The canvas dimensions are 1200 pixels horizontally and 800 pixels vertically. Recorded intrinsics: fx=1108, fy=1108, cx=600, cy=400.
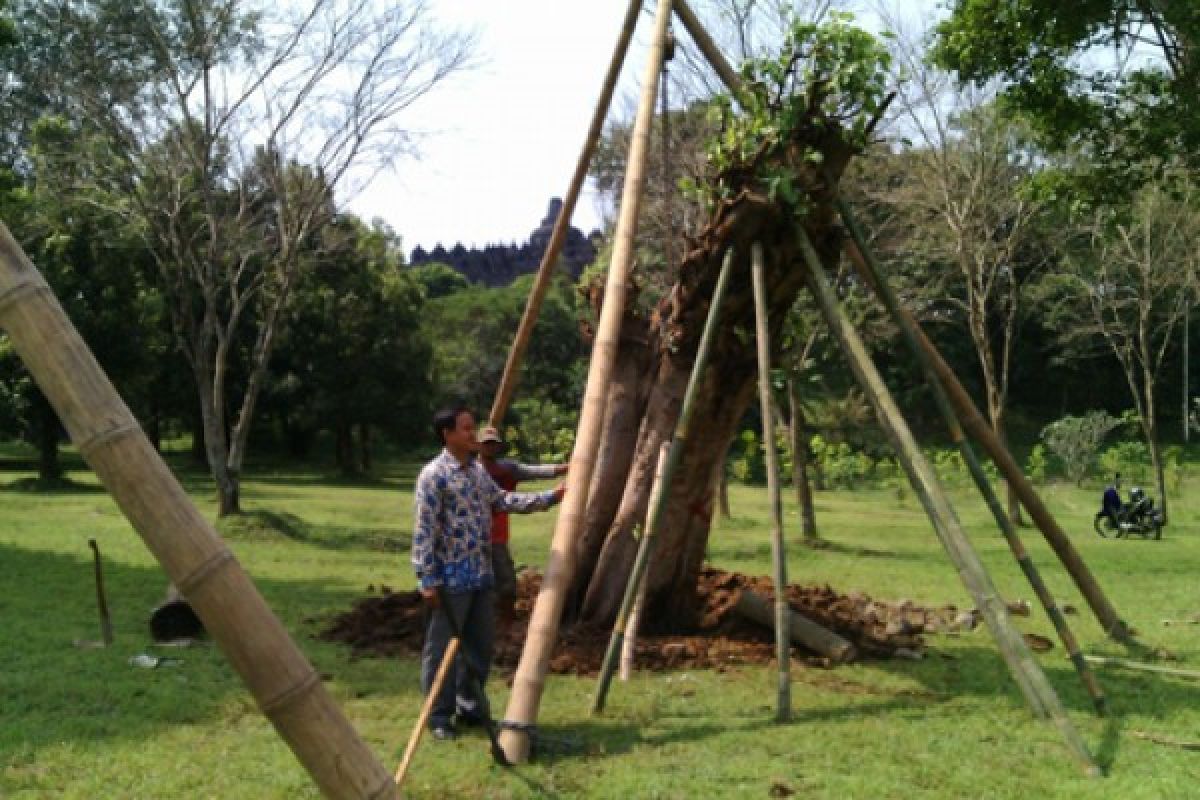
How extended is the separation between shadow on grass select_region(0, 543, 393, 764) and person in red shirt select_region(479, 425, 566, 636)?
1524 millimetres

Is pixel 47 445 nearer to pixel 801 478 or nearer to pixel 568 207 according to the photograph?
pixel 801 478

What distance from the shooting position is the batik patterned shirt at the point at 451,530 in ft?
20.1

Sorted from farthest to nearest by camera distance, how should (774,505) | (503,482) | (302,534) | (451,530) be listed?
(302,534), (503,482), (774,505), (451,530)

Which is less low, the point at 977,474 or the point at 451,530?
the point at 977,474

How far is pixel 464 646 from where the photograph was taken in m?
6.28

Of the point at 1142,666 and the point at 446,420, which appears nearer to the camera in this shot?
the point at 446,420

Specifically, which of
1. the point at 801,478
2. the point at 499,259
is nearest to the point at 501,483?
the point at 801,478

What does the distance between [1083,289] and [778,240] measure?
25.9 m

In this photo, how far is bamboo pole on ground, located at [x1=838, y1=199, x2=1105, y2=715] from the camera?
6.79 meters

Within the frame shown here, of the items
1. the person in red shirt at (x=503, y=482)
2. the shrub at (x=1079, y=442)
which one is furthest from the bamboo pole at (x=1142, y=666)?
the shrub at (x=1079, y=442)

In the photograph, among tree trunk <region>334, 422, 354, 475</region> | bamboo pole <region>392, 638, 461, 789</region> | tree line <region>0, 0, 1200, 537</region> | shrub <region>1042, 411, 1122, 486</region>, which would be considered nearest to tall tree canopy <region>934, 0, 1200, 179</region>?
tree line <region>0, 0, 1200, 537</region>

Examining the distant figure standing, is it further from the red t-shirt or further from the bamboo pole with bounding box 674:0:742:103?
the bamboo pole with bounding box 674:0:742:103

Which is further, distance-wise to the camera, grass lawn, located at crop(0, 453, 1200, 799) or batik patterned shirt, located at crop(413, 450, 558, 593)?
batik patterned shirt, located at crop(413, 450, 558, 593)

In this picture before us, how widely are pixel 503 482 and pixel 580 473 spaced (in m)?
2.33
